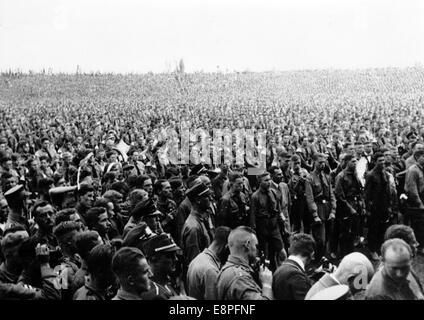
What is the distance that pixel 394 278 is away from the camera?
11.6ft

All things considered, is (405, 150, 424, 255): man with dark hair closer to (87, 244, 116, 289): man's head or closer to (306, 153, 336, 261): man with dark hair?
(306, 153, 336, 261): man with dark hair

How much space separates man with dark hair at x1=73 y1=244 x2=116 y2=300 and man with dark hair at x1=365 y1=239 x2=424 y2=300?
1899 millimetres

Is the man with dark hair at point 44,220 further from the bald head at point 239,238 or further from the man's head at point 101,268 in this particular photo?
the bald head at point 239,238

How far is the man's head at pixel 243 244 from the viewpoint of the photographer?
4.05m

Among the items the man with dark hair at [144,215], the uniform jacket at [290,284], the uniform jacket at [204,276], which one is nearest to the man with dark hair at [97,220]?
the man with dark hair at [144,215]

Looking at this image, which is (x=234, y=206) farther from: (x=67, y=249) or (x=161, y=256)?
(x=161, y=256)

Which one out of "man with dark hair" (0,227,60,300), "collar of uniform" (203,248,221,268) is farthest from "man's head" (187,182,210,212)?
"man with dark hair" (0,227,60,300)

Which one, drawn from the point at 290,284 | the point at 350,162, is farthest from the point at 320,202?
the point at 290,284

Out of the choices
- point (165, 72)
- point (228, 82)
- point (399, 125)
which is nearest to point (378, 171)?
point (399, 125)

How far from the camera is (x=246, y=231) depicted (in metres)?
4.14

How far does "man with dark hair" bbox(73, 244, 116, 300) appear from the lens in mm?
3674
